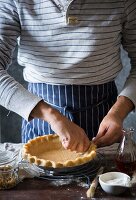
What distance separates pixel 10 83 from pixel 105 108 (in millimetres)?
415

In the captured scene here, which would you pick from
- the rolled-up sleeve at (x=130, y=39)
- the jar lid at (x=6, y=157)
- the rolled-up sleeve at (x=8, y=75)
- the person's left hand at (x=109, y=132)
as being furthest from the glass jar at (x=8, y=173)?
→ the rolled-up sleeve at (x=130, y=39)

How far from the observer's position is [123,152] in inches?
42.9

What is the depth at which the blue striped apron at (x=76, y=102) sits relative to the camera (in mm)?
1387

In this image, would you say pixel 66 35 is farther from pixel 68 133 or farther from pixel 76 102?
pixel 68 133

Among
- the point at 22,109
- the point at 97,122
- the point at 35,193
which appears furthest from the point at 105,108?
the point at 35,193

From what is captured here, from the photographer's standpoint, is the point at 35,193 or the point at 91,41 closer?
the point at 35,193

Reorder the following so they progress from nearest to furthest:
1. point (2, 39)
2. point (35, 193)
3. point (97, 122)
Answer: point (35, 193) → point (2, 39) → point (97, 122)

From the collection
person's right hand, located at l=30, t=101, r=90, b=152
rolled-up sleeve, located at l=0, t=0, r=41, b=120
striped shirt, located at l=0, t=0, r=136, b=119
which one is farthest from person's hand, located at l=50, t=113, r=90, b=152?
striped shirt, located at l=0, t=0, r=136, b=119

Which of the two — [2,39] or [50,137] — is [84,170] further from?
[2,39]

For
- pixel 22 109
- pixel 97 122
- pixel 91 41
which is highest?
pixel 91 41

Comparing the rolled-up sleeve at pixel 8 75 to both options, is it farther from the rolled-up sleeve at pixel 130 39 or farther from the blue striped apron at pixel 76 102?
the rolled-up sleeve at pixel 130 39

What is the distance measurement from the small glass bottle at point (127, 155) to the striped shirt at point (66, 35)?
0.25 m

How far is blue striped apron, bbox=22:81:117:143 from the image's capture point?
1387mm

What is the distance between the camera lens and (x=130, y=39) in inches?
55.6
